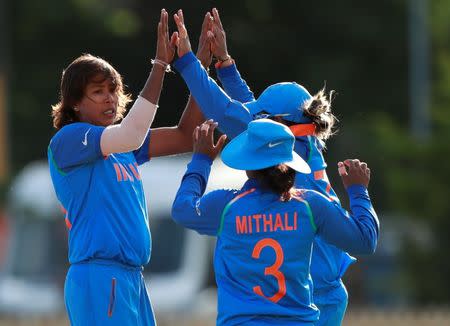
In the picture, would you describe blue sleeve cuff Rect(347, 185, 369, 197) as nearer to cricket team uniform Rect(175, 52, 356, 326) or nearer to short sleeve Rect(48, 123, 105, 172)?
cricket team uniform Rect(175, 52, 356, 326)

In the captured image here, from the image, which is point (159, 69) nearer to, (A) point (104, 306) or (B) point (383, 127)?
(A) point (104, 306)

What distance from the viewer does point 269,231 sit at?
6.17m

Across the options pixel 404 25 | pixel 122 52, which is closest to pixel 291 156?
pixel 122 52

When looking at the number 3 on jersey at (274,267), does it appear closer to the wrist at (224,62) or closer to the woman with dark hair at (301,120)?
the woman with dark hair at (301,120)

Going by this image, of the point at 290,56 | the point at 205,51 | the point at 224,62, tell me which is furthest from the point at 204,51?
the point at 290,56

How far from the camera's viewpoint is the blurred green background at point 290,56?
29.4 metres

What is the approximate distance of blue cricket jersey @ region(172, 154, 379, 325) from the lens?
6.17m

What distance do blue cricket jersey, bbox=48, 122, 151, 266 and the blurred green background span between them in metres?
19.0

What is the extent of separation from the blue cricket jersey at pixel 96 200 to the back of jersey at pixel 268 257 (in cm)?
A: 69

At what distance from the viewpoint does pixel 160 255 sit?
2050cm

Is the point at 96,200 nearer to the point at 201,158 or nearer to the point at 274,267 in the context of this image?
the point at 201,158

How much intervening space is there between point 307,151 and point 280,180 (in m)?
0.82

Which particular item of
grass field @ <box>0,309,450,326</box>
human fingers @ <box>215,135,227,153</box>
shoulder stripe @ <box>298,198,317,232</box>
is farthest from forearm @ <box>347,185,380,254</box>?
grass field @ <box>0,309,450,326</box>

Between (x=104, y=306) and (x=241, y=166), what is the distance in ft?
3.38
